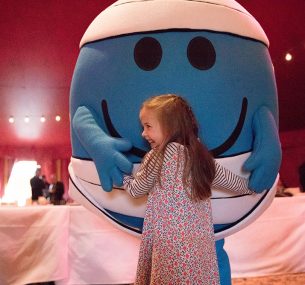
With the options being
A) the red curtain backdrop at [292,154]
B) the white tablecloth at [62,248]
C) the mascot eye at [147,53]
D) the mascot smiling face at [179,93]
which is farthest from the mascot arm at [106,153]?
the red curtain backdrop at [292,154]

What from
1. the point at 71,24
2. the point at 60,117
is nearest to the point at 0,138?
the point at 60,117

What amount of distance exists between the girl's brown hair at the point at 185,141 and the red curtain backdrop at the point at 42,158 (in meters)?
9.94

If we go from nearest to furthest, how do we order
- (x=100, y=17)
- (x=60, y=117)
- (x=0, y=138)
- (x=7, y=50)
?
(x=100, y=17)
(x=7, y=50)
(x=60, y=117)
(x=0, y=138)

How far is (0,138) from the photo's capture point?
10195 millimetres

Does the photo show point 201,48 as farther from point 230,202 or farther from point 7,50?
point 7,50

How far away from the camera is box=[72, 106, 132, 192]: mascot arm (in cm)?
132

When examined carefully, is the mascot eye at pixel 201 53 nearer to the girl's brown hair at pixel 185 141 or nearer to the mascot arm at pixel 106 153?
the girl's brown hair at pixel 185 141

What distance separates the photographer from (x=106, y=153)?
4.35ft

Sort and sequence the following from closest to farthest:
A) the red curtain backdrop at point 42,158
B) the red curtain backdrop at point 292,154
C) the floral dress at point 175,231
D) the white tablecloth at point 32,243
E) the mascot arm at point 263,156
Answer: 1. the floral dress at point 175,231
2. the mascot arm at point 263,156
3. the white tablecloth at point 32,243
4. the red curtain backdrop at point 292,154
5. the red curtain backdrop at point 42,158

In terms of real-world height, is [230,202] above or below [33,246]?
above

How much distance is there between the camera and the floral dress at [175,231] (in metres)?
1.23

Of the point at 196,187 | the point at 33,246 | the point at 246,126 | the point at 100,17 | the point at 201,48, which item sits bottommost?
the point at 33,246

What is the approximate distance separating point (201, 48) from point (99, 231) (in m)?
1.69

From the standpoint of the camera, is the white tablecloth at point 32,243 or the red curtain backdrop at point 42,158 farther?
the red curtain backdrop at point 42,158
